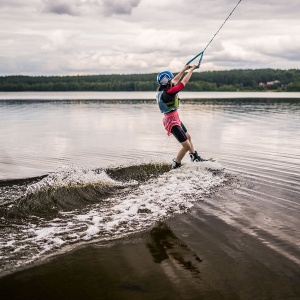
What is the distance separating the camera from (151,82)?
6880 inches

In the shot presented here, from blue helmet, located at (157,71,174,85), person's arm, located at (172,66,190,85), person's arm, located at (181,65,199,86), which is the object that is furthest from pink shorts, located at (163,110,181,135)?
person's arm, located at (181,65,199,86)

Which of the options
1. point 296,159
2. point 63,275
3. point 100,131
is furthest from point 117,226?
point 100,131

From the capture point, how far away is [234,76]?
163 metres

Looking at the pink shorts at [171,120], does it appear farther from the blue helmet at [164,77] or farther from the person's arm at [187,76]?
the person's arm at [187,76]

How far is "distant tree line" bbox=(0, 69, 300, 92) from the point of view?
154125 mm

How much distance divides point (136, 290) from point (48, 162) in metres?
9.25

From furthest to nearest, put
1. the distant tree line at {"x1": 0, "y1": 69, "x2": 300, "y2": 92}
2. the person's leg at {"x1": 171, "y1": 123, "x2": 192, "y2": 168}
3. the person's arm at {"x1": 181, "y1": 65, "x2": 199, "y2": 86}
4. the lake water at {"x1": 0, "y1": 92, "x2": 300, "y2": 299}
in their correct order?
the distant tree line at {"x1": 0, "y1": 69, "x2": 300, "y2": 92} → the person's leg at {"x1": 171, "y1": 123, "x2": 192, "y2": 168} → the person's arm at {"x1": 181, "y1": 65, "x2": 199, "y2": 86} → the lake water at {"x1": 0, "y1": 92, "x2": 300, "y2": 299}

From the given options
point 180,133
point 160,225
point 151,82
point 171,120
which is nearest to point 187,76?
point 171,120

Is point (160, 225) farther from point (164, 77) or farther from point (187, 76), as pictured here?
point (164, 77)

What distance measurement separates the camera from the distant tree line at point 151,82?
154 m

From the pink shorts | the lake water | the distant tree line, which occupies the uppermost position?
the distant tree line

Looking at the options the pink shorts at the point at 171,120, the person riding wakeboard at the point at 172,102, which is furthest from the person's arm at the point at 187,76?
the pink shorts at the point at 171,120

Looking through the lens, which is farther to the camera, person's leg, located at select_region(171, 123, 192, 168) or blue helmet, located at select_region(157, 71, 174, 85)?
person's leg, located at select_region(171, 123, 192, 168)

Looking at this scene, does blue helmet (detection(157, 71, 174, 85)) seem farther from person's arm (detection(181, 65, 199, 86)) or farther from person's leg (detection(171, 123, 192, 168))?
person's leg (detection(171, 123, 192, 168))
